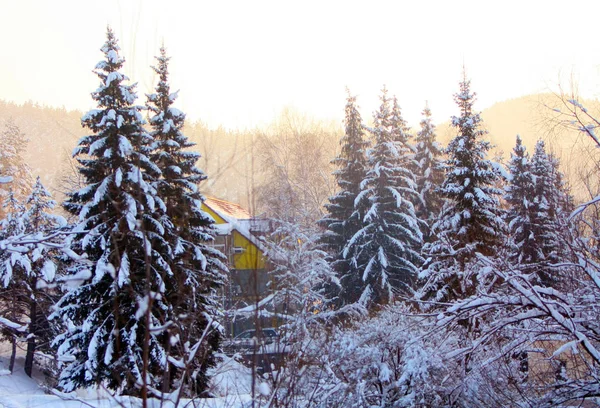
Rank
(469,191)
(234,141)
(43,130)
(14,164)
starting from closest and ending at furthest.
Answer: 1. (234,141)
2. (469,191)
3. (14,164)
4. (43,130)

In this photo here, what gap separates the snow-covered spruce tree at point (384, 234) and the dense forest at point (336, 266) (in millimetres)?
101

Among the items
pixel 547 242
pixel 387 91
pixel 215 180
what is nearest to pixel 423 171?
pixel 387 91

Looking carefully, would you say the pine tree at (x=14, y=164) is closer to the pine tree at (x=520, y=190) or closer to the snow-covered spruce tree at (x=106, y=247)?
the snow-covered spruce tree at (x=106, y=247)

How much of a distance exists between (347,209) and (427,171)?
544cm

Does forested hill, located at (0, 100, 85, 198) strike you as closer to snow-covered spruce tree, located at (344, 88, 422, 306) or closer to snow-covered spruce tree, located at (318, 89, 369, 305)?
snow-covered spruce tree, located at (318, 89, 369, 305)

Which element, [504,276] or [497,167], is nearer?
[504,276]

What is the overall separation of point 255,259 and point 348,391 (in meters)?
5.86

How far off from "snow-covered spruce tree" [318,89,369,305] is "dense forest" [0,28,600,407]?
104mm

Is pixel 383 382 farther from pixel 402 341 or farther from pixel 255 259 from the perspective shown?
pixel 255 259

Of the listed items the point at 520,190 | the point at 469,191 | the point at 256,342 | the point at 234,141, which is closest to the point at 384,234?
the point at 469,191

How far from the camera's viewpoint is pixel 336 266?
22531mm

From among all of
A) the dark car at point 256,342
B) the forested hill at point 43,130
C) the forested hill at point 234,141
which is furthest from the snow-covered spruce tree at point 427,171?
the forested hill at point 43,130

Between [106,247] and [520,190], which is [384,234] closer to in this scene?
[520,190]

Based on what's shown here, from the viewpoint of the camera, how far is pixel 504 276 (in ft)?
13.5
